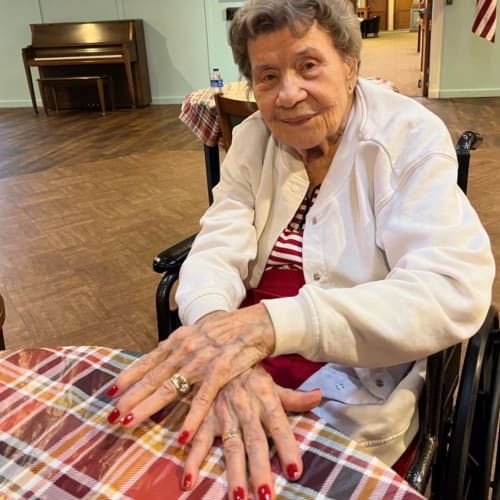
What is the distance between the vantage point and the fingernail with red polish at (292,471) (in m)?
0.74

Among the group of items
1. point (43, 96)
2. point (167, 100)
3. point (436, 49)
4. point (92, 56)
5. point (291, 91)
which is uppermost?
point (291, 91)

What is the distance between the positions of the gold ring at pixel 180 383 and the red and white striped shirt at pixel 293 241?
0.49 metres

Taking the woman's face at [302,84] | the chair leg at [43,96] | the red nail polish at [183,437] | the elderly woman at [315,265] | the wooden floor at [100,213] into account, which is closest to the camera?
the red nail polish at [183,437]

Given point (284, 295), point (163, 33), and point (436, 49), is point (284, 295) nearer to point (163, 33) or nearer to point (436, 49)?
point (436, 49)

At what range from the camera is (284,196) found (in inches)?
54.1

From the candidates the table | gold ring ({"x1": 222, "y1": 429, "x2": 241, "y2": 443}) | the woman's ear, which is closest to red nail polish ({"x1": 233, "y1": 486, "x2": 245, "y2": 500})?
gold ring ({"x1": 222, "y1": 429, "x2": 241, "y2": 443})

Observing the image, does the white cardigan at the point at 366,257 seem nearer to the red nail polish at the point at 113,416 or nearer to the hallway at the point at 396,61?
the red nail polish at the point at 113,416

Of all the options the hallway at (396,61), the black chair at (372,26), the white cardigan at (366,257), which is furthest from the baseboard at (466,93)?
the black chair at (372,26)

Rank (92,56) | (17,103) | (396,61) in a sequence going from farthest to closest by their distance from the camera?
(396,61) → (17,103) → (92,56)

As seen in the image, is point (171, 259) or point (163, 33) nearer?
point (171, 259)

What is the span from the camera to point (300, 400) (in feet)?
2.87

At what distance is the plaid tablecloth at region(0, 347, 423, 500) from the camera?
2.40 ft

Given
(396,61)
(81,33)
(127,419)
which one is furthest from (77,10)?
(127,419)

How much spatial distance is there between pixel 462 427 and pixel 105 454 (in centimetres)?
57
